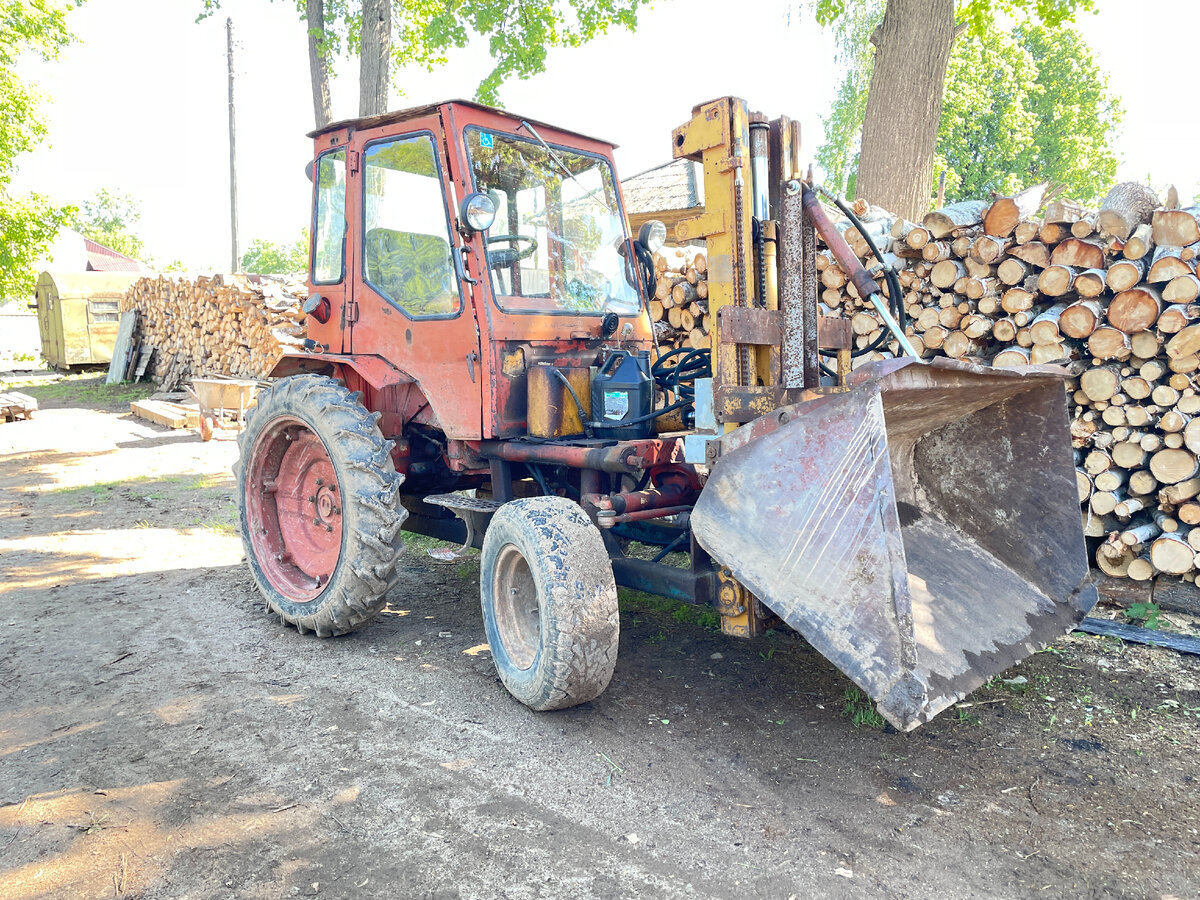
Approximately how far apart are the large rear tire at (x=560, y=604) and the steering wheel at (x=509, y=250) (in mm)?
1212

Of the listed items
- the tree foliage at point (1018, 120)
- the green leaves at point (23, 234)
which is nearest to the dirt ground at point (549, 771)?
the green leaves at point (23, 234)

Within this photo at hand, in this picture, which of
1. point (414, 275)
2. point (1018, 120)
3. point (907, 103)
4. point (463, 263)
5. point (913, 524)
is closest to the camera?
point (913, 524)

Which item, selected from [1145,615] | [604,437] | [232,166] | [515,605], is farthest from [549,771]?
[232,166]

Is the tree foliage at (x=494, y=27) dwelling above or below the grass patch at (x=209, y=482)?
above

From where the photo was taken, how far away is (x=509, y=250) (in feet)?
13.3

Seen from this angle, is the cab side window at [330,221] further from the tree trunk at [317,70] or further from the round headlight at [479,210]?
the tree trunk at [317,70]

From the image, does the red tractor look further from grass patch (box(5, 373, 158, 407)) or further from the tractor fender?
grass patch (box(5, 373, 158, 407))

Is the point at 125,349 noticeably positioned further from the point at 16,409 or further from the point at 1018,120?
the point at 1018,120

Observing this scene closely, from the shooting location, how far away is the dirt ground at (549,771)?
95.3 inches

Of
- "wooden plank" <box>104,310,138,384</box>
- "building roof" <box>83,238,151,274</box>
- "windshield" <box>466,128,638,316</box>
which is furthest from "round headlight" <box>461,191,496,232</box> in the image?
"building roof" <box>83,238,151,274</box>

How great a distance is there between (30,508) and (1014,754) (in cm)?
781

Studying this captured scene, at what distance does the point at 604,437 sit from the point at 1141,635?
9.75 feet

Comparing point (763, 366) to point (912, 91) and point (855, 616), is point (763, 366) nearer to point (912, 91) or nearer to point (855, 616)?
point (855, 616)

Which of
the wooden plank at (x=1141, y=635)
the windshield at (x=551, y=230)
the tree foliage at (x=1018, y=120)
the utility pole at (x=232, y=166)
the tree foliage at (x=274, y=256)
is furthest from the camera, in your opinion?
the tree foliage at (x=274, y=256)
